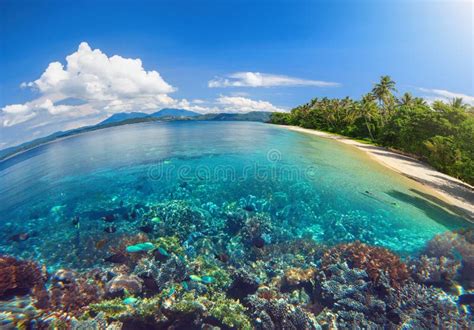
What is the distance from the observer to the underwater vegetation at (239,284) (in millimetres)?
5004

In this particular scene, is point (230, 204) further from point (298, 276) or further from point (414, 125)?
point (414, 125)

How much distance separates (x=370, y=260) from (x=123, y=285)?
7.84 meters

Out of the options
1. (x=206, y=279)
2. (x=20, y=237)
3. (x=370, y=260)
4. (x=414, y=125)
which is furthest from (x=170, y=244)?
(x=414, y=125)

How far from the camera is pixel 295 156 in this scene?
22.0 metres

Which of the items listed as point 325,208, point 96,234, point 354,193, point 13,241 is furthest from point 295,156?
point 13,241

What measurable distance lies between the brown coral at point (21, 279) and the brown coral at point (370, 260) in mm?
8827

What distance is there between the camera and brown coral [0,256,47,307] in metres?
5.65

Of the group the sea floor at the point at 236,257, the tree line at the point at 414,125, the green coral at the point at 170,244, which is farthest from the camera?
the tree line at the point at 414,125

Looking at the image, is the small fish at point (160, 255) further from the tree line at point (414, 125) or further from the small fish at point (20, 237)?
the tree line at point (414, 125)

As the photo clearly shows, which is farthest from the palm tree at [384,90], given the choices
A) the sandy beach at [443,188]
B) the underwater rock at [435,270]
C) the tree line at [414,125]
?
the underwater rock at [435,270]

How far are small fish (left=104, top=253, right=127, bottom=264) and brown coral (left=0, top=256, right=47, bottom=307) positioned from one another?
5.70 ft

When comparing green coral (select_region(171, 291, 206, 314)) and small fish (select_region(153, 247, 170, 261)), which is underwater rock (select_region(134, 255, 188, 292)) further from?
green coral (select_region(171, 291, 206, 314))

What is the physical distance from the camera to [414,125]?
74.0 feet

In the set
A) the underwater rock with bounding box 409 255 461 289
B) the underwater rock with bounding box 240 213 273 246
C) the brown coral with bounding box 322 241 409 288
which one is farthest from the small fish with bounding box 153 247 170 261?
the underwater rock with bounding box 409 255 461 289
